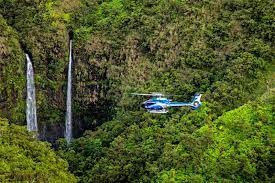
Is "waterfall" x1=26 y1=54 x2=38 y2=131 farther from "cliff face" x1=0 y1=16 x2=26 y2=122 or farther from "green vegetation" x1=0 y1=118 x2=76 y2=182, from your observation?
"green vegetation" x1=0 y1=118 x2=76 y2=182

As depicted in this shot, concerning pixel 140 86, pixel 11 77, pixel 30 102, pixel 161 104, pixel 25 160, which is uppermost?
pixel 161 104

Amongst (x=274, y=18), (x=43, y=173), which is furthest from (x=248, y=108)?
(x=43, y=173)

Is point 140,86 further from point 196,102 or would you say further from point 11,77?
point 11,77

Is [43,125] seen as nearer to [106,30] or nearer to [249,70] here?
[106,30]

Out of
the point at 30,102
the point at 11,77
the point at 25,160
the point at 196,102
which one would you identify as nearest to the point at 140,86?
the point at 196,102

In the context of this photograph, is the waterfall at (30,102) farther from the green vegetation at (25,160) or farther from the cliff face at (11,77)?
the green vegetation at (25,160)

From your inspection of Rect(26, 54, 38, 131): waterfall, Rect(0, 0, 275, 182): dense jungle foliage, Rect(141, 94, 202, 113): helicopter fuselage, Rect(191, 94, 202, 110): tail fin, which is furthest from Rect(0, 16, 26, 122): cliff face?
Rect(191, 94, 202, 110): tail fin

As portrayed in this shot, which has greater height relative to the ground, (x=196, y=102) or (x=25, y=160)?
(x=196, y=102)
